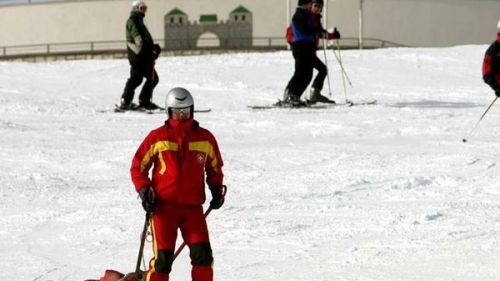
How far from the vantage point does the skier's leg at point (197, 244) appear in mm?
5047

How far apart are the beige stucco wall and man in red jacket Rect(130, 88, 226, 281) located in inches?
1515

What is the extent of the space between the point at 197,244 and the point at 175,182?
0.32 meters

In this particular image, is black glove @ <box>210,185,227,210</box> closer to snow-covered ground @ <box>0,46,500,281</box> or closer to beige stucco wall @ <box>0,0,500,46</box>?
snow-covered ground @ <box>0,46,500,281</box>

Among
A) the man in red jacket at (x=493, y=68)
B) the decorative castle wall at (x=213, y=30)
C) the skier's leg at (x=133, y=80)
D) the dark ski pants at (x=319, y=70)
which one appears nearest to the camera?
the man in red jacket at (x=493, y=68)

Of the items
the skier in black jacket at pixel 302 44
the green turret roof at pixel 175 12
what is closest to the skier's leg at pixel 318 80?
the skier in black jacket at pixel 302 44

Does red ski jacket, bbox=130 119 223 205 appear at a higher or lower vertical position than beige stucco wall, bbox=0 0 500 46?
lower

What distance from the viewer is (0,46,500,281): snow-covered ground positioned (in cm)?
618

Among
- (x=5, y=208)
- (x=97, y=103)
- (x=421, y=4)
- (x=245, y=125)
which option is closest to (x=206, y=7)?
(x=421, y=4)

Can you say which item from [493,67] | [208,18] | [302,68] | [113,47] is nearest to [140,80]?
[302,68]

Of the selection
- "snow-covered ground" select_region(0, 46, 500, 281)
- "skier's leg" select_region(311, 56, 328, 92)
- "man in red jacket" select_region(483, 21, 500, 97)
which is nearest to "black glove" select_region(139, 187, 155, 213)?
"snow-covered ground" select_region(0, 46, 500, 281)

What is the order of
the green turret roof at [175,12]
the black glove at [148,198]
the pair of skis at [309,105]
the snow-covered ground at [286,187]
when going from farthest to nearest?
the green turret roof at [175,12], the pair of skis at [309,105], the snow-covered ground at [286,187], the black glove at [148,198]

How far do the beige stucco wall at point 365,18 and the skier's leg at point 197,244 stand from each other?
126 feet

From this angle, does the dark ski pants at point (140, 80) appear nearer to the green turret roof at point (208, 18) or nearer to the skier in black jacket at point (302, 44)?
the skier in black jacket at point (302, 44)

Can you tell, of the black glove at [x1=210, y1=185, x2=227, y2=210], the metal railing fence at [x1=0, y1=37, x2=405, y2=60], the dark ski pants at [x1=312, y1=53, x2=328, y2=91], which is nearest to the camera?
the black glove at [x1=210, y1=185, x2=227, y2=210]
